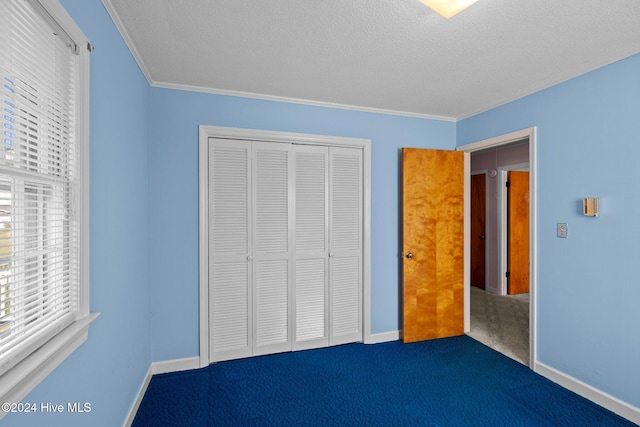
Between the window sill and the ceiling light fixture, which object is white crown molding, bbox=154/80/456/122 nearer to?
the ceiling light fixture

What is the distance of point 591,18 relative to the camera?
5.77 feet

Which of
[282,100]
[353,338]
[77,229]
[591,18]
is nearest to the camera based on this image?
[77,229]

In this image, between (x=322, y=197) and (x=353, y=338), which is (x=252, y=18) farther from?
(x=353, y=338)

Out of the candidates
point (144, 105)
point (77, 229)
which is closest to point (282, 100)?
point (144, 105)

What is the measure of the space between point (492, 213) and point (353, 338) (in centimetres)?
359


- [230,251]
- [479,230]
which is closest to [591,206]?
[230,251]

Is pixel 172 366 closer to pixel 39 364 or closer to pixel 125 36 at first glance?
pixel 39 364

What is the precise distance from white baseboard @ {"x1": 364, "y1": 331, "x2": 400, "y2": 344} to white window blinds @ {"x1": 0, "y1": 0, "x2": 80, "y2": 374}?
2.70 meters

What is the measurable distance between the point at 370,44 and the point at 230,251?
2.03 metres

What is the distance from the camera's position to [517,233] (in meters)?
5.21

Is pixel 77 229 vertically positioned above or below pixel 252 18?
below

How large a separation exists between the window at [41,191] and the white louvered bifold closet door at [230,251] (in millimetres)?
1500

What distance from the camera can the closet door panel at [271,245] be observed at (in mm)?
2947

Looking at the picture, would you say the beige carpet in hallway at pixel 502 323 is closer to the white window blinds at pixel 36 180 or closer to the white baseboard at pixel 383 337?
the white baseboard at pixel 383 337
